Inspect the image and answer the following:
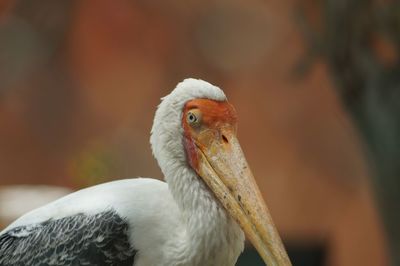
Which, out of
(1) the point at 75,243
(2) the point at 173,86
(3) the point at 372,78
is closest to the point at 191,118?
(1) the point at 75,243

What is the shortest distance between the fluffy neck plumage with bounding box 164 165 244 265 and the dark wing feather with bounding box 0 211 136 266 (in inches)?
8.0

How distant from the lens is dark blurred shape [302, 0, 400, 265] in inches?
298

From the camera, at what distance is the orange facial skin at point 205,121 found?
3.92 meters

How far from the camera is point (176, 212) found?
399cm

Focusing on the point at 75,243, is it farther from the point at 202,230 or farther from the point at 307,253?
A: the point at 307,253

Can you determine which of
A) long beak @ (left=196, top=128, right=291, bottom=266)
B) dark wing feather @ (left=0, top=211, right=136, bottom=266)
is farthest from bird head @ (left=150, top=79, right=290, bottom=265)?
dark wing feather @ (left=0, top=211, right=136, bottom=266)

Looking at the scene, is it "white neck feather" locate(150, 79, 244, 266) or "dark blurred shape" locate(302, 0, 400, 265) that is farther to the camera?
"dark blurred shape" locate(302, 0, 400, 265)

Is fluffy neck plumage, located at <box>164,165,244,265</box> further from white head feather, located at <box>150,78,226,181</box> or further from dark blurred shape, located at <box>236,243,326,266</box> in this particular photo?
dark blurred shape, located at <box>236,243,326,266</box>

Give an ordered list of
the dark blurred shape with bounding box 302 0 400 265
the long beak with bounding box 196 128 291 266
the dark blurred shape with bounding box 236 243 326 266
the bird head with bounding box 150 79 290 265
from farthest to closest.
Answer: the dark blurred shape with bounding box 236 243 326 266
the dark blurred shape with bounding box 302 0 400 265
the bird head with bounding box 150 79 290 265
the long beak with bounding box 196 128 291 266

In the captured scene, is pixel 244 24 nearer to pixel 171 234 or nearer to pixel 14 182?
pixel 14 182

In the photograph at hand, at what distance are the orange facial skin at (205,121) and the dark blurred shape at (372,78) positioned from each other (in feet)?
12.2

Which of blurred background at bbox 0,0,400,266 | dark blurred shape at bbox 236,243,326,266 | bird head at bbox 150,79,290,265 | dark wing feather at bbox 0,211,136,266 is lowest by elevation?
dark blurred shape at bbox 236,243,326,266

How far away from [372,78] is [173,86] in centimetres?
332

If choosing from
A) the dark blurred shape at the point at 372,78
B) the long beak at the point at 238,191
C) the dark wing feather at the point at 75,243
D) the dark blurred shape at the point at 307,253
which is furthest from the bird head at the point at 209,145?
the dark blurred shape at the point at 307,253
